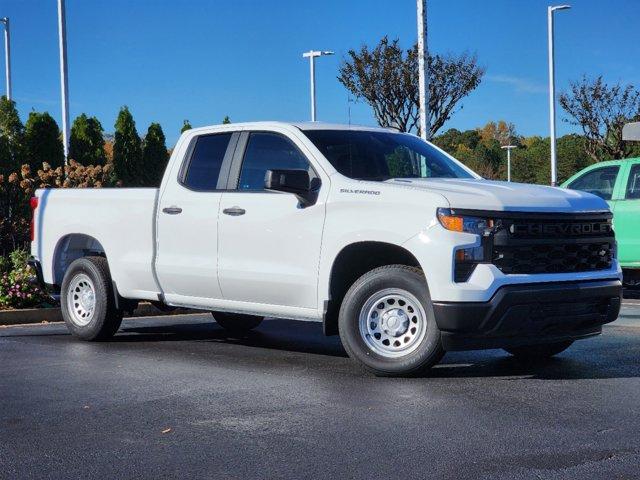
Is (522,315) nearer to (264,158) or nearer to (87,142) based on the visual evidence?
(264,158)

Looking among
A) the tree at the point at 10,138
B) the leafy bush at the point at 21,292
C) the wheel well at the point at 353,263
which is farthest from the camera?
the tree at the point at 10,138

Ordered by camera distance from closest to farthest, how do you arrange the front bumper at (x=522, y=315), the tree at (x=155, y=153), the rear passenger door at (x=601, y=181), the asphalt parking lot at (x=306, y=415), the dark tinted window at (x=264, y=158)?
the asphalt parking lot at (x=306, y=415)
the front bumper at (x=522, y=315)
the dark tinted window at (x=264, y=158)
the rear passenger door at (x=601, y=181)
the tree at (x=155, y=153)

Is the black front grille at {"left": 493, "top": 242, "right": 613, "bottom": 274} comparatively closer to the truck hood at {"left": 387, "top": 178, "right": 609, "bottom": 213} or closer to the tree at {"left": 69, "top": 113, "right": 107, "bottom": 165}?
the truck hood at {"left": 387, "top": 178, "right": 609, "bottom": 213}

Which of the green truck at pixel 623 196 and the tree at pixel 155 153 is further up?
the tree at pixel 155 153

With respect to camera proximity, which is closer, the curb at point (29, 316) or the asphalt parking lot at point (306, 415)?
the asphalt parking lot at point (306, 415)

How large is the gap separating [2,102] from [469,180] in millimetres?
19807

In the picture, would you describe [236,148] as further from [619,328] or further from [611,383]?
[619,328]

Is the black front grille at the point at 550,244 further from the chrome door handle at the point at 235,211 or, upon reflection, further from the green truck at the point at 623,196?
the green truck at the point at 623,196

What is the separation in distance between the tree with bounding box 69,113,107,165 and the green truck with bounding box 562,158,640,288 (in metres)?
16.6

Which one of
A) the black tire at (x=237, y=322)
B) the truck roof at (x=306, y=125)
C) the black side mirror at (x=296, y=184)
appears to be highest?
the truck roof at (x=306, y=125)


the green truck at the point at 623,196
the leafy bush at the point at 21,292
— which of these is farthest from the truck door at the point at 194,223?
the green truck at the point at 623,196

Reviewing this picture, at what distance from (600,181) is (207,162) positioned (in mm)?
7625

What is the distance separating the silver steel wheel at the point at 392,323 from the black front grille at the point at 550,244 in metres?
→ 0.76

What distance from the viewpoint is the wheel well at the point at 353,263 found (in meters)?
A: 7.64
